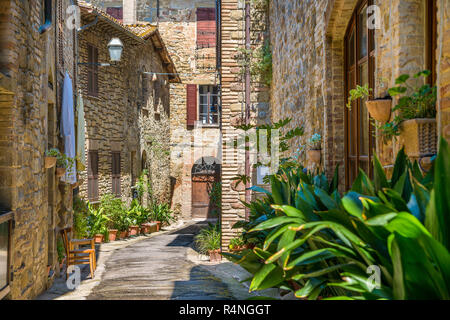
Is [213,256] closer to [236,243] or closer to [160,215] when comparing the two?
[236,243]

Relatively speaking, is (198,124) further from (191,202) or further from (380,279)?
(380,279)

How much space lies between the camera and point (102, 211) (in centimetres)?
1293

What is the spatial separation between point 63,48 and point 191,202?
1130cm

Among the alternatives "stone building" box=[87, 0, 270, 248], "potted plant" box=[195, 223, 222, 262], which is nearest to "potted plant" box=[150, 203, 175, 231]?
"stone building" box=[87, 0, 270, 248]

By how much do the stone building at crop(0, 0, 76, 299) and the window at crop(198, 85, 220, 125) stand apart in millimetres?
11249

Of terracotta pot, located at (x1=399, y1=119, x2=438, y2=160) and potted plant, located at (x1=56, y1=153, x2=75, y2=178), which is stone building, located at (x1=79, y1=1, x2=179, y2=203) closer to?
potted plant, located at (x1=56, y1=153, x2=75, y2=178)

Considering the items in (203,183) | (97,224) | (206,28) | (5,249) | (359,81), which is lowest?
(97,224)

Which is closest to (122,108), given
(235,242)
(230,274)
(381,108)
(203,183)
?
(203,183)

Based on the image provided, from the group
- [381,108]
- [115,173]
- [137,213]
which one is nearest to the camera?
[381,108]

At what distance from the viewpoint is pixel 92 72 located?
12.7 meters

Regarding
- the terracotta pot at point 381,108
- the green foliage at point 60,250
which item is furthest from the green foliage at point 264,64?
the terracotta pot at point 381,108

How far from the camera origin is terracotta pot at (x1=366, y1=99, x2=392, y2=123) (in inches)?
119

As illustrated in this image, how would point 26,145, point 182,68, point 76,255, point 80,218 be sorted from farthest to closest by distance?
1. point 182,68
2. point 80,218
3. point 76,255
4. point 26,145

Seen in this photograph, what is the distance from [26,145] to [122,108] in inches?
350
